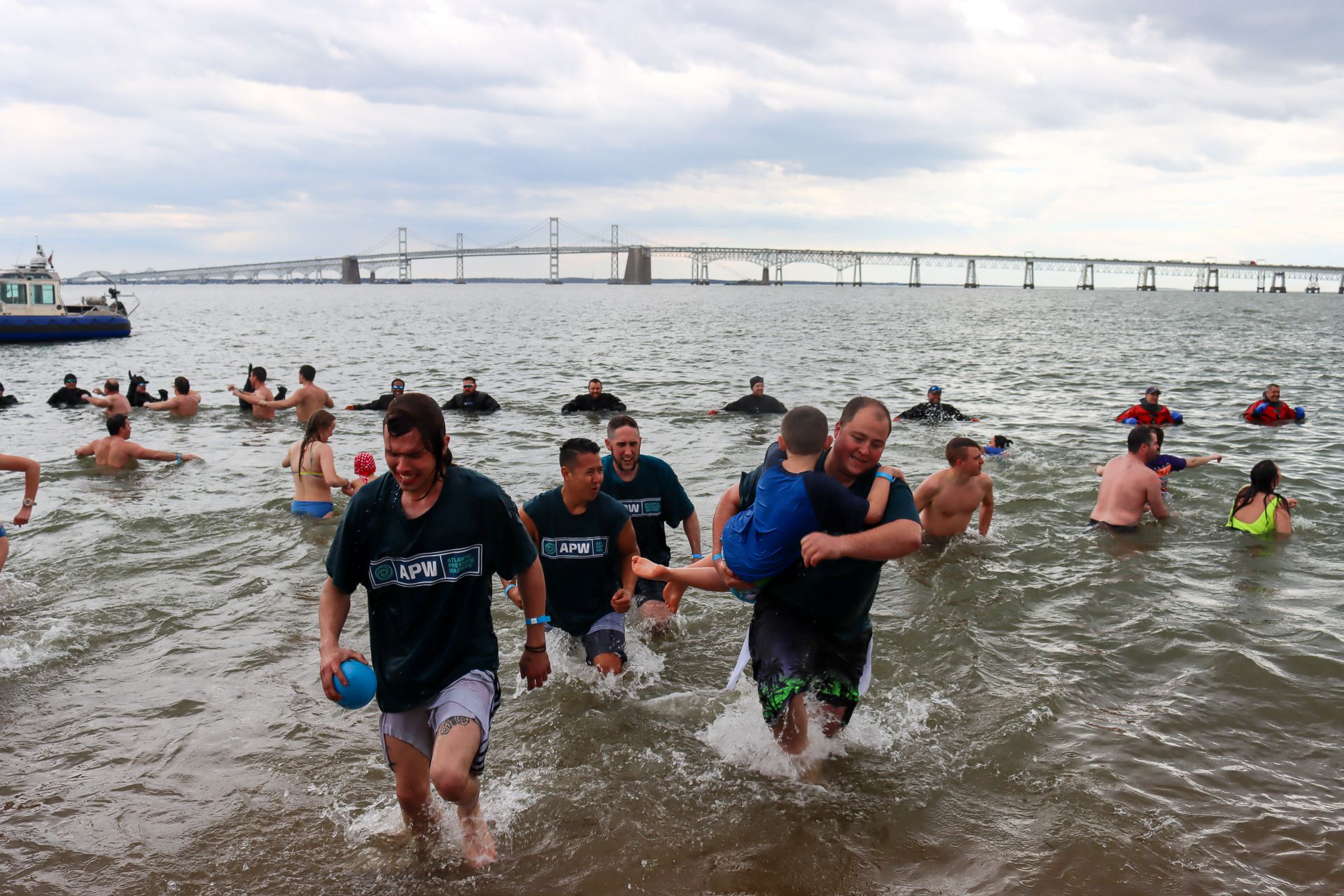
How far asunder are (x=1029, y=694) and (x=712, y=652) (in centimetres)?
239

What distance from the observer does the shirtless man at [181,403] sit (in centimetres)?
1969

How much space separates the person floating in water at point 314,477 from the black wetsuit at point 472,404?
9.75m

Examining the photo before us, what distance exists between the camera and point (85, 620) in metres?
7.52

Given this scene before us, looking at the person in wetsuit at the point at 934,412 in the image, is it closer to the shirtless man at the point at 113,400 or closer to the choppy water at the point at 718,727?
the choppy water at the point at 718,727

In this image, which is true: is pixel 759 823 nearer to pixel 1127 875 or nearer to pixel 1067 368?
pixel 1127 875

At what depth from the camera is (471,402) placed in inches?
813

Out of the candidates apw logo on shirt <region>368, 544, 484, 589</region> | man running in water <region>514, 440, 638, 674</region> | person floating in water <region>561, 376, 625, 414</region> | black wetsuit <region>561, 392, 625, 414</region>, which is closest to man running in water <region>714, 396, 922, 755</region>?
man running in water <region>514, 440, 638, 674</region>

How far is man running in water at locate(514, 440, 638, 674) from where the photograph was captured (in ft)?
18.3

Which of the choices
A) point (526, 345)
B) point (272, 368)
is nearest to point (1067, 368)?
point (526, 345)

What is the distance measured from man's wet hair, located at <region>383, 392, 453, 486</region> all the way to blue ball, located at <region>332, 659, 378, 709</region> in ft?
2.68

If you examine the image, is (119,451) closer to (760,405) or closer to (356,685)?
(356,685)

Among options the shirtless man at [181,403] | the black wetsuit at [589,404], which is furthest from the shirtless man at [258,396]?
the black wetsuit at [589,404]

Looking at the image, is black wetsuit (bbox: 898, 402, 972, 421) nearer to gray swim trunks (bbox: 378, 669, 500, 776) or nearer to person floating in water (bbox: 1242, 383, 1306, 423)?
person floating in water (bbox: 1242, 383, 1306, 423)

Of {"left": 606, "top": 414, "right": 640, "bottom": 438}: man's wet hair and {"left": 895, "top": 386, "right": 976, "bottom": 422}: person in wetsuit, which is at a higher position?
{"left": 606, "top": 414, "right": 640, "bottom": 438}: man's wet hair
